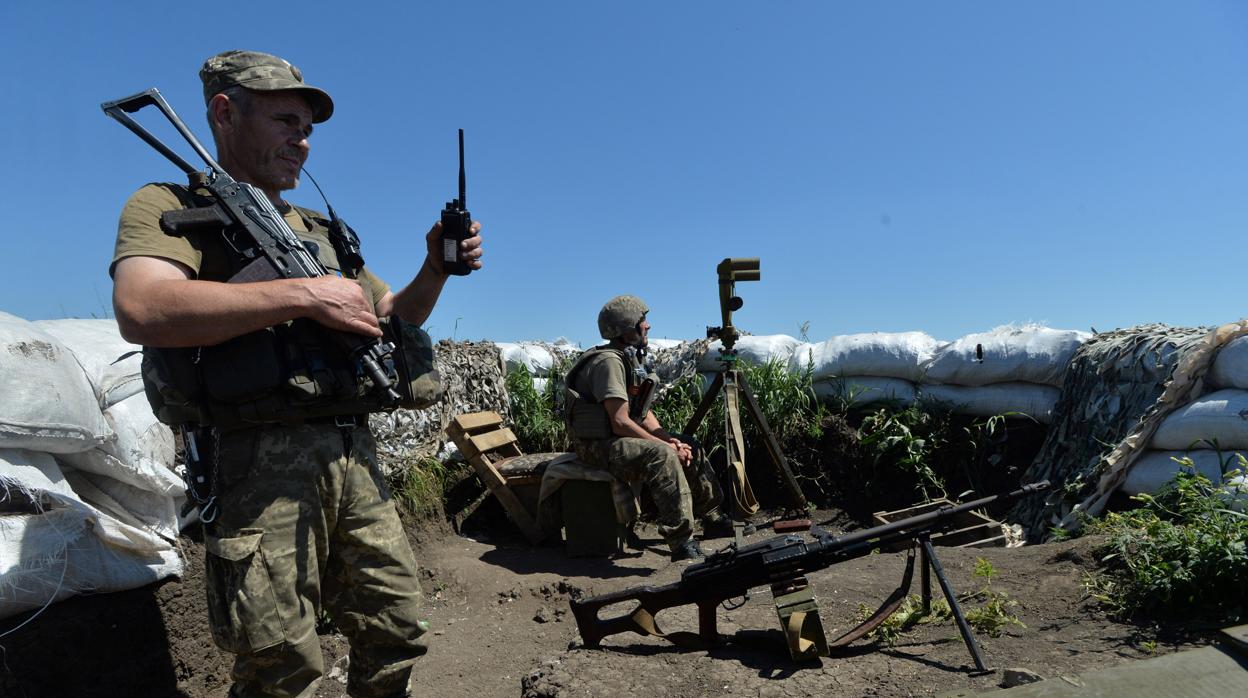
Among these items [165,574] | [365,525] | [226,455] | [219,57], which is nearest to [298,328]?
[226,455]

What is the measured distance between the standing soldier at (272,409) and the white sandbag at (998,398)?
4.76 meters

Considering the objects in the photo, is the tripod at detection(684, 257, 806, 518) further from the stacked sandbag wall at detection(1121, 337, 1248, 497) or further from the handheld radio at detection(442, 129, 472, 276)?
the handheld radio at detection(442, 129, 472, 276)

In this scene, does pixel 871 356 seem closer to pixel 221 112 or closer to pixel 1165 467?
pixel 1165 467

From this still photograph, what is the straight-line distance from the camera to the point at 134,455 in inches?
121

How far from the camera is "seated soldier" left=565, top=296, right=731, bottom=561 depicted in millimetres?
5039

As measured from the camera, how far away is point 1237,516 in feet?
9.96

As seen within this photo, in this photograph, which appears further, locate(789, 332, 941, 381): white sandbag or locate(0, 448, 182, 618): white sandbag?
locate(789, 332, 941, 381): white sandbag

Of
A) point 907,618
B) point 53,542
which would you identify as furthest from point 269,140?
point 907,618

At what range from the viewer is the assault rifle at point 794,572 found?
9.70 feet

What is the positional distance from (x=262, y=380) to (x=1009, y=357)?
17.4 ft

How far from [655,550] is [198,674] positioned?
9.69 feet

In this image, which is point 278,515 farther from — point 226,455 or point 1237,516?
point 1237,516

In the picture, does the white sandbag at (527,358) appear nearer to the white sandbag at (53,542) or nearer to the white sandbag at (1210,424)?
the white sandbag at (53,542)

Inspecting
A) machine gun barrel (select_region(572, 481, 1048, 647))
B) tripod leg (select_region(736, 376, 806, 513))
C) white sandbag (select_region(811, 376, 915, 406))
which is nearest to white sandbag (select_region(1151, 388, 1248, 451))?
machine gun barrel (select_region(572, 481, 1048, 647))
